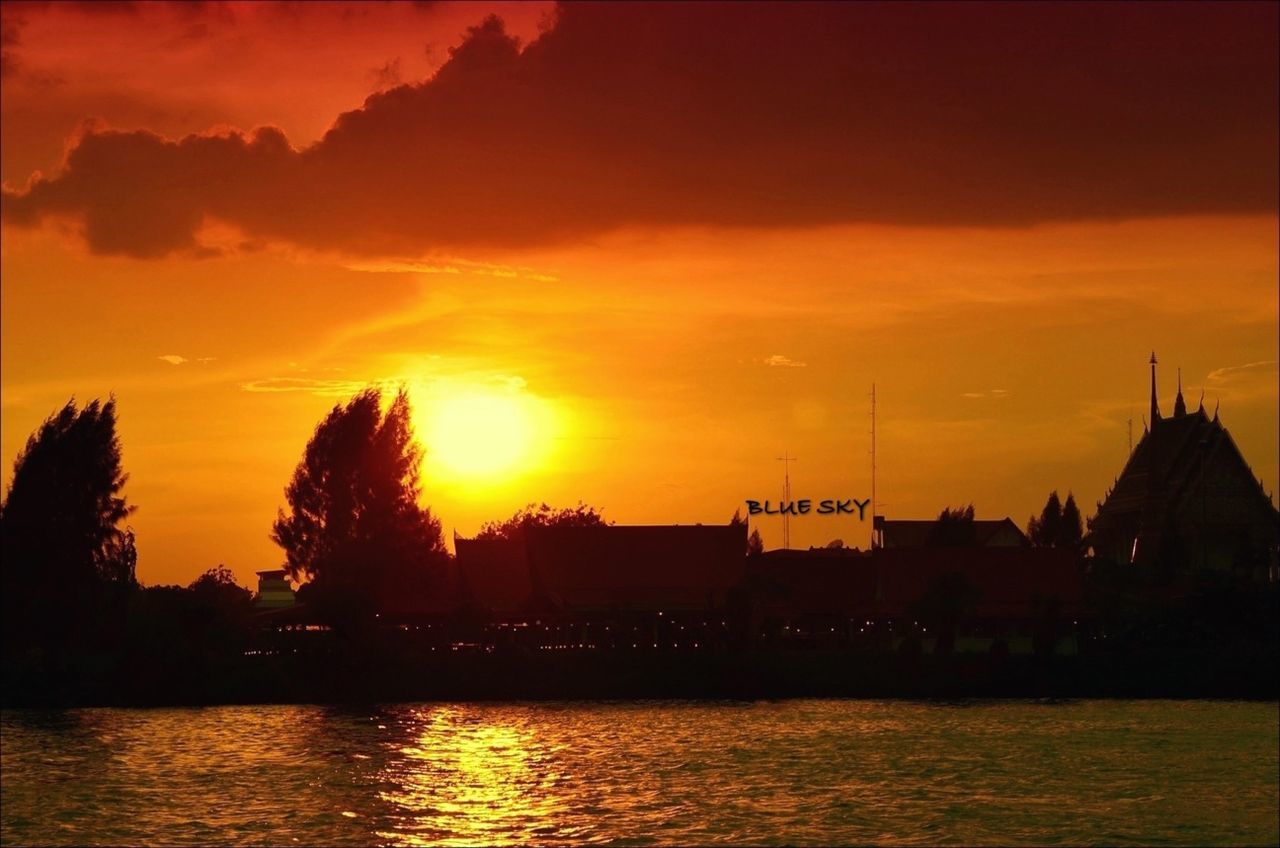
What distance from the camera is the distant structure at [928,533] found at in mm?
157500

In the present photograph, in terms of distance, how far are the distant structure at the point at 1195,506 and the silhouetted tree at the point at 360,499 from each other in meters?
53.8

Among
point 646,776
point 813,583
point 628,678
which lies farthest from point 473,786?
point 813,583

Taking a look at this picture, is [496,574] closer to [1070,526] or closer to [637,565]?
[637,565]

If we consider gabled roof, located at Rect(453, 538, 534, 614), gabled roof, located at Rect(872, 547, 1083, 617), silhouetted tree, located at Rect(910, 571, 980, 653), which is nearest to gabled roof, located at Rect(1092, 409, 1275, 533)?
gabled roof, located at Rect(872, 547, 1083, 617)

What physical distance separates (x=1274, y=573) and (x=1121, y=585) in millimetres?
28172

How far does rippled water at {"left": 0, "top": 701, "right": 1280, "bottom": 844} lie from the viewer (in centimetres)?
4647

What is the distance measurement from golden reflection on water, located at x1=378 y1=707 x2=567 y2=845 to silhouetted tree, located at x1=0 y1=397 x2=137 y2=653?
24.0m

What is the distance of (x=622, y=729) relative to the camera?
70.3m

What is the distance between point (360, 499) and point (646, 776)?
53233 mm

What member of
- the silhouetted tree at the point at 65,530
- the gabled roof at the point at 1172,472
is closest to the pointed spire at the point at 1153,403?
the gabled roof at the point at 1172,472

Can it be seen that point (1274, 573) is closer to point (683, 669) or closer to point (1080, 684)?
point (1080, 684)

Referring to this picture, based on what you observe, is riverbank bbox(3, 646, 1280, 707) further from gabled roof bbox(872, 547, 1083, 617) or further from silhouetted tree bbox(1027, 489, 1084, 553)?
silhouetted tree bbox(1027, 489, 1084, 553)

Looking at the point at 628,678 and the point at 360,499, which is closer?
the point at 628,678

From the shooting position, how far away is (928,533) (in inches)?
7244
